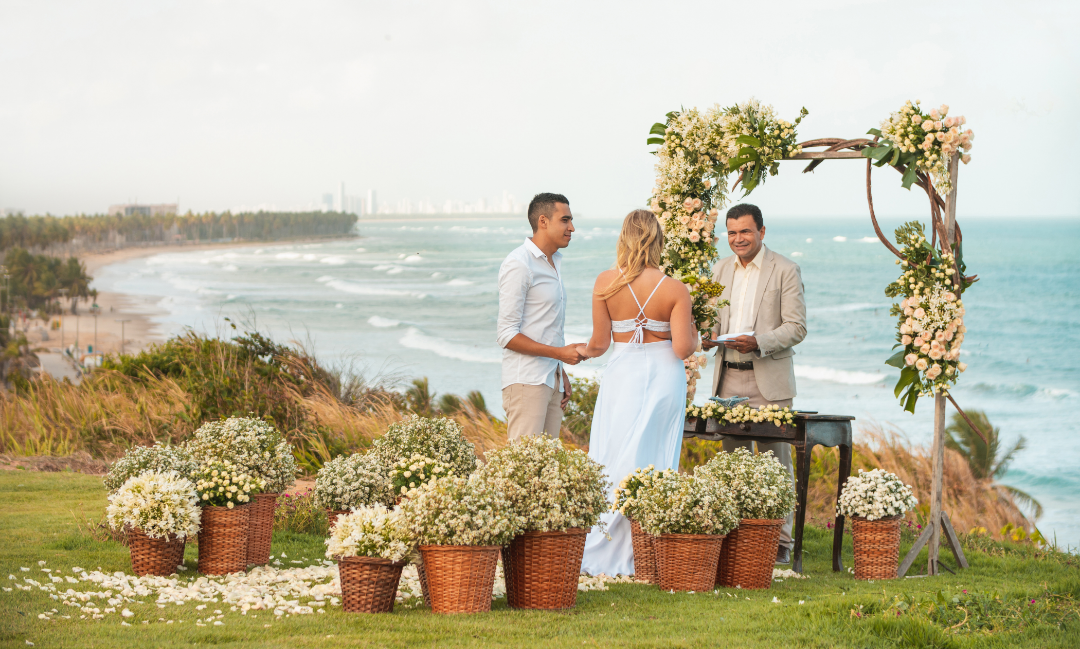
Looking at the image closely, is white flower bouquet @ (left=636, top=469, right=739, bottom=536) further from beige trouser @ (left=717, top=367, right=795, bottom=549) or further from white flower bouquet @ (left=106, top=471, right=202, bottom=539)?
white flower bouquet @ (left=106, top=471, right=202, bottom=539)

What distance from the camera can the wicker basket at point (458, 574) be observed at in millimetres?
3949

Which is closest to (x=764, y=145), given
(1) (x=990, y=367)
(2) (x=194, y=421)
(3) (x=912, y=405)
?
(3) (x=912, y=405)

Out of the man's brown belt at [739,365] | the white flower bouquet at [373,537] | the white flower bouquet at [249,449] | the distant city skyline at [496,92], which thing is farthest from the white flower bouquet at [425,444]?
the distant city skyline at [496,92]

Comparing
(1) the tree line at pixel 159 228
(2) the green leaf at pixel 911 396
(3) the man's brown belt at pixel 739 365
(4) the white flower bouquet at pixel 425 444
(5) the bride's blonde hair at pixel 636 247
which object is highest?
(1) the tree line at pixel 159 228

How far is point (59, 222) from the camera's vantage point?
135ft

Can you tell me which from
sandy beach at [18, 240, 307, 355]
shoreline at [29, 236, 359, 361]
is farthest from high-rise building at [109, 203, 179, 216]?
sandy beach at [18, 240, 307, 355]

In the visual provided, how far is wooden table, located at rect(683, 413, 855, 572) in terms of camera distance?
5520 mm

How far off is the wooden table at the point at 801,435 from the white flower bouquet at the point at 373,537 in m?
2.47

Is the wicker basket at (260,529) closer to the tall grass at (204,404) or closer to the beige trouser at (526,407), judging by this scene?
Result: the beige trouser at (526,407)

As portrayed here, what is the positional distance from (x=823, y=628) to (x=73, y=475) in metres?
6.77

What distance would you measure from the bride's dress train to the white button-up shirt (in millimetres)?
413

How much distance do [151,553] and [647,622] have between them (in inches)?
103

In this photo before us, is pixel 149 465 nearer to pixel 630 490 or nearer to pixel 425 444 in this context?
pixel 425 444

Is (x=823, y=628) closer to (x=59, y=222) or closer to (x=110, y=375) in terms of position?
(x=110, y=375)
